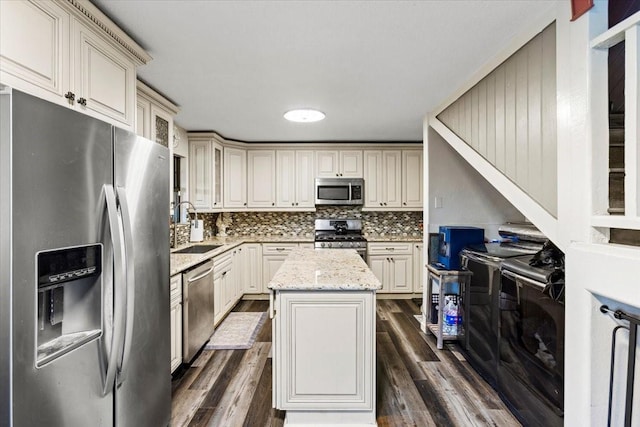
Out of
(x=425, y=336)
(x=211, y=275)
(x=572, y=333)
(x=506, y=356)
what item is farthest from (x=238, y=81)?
(x=425, y=336)

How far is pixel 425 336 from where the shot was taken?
325 cm

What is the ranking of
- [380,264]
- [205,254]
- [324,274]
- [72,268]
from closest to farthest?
[72,268]
[324,274]
[205,254]
[380,264]

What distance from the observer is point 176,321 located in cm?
240

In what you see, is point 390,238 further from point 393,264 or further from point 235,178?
point 235,178

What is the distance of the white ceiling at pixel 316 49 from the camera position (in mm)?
1590

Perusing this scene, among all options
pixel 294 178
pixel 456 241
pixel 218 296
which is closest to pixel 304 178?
pixel 294 178

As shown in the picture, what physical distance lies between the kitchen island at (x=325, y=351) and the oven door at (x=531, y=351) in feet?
3.04

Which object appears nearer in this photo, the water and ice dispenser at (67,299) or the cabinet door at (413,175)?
the water and ice dispenser at (67,299)

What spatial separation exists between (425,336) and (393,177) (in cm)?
236

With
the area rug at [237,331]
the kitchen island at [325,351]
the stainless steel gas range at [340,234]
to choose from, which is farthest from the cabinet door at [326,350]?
the stainless steel gas range at [340,234]

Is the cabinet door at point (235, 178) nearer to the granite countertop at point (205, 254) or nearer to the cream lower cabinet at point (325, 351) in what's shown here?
the granite countertop at point (205, 254)

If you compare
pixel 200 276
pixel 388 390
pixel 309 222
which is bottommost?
pixel 388 390

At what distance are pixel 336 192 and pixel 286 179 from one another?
785mm

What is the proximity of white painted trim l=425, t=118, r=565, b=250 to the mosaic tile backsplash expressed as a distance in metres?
2.39
